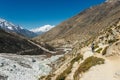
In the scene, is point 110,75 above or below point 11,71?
below

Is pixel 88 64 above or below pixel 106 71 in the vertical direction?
above

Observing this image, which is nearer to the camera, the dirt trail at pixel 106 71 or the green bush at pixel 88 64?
the dirt trail at pixel 106 71

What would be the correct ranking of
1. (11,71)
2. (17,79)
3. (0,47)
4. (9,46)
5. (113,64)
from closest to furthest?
(113,64)
(17,79)
(11,71)
(0,47)
(9,46)

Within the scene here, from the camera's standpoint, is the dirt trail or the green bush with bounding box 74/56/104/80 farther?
the green bush with bounding box 74/56/104/80

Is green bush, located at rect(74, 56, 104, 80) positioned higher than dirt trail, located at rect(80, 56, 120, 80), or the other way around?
green bush, located at rect(74, 56, 104, 80)

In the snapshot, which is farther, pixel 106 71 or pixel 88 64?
pixel 88 64

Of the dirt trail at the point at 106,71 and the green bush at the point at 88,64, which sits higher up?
the green bush at the point at 88,64

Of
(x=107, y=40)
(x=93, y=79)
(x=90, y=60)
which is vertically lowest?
(x=93, y=79)

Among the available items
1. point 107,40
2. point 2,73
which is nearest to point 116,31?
point 107,40

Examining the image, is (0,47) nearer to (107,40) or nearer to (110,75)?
(107,40)

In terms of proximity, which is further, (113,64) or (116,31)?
(116,31)

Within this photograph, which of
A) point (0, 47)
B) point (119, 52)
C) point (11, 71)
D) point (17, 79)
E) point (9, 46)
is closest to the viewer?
point (119, 52)
